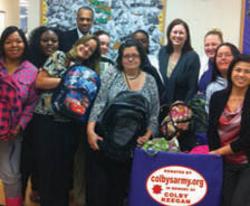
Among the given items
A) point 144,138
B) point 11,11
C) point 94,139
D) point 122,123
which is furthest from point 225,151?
point 11,11

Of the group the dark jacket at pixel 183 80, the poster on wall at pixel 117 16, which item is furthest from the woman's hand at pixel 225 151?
the poster on wall at pixel 117 16

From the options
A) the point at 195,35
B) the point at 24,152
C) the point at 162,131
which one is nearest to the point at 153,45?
the point at 195,35

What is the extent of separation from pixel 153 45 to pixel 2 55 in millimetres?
1985

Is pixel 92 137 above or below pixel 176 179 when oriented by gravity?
above

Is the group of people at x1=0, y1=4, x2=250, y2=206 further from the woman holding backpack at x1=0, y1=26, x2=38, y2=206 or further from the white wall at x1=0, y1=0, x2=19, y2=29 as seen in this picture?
the white wall at x1=0, y1=0, x2=19, y2=29

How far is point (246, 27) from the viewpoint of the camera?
4.35m

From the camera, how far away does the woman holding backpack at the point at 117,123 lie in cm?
265

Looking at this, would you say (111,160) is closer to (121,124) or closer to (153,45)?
(121,124)

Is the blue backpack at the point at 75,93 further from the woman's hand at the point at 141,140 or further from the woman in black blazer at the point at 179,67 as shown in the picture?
the woman in black blazer at the point at 179,67


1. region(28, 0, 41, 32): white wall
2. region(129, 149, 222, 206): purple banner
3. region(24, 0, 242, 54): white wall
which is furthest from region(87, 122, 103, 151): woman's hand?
region(28, 0, 41, 32): white wall

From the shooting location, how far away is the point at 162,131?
2891 mm

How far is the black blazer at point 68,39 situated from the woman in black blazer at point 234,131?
144cm

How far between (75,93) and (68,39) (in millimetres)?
987

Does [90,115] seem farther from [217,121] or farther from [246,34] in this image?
[246,34]
